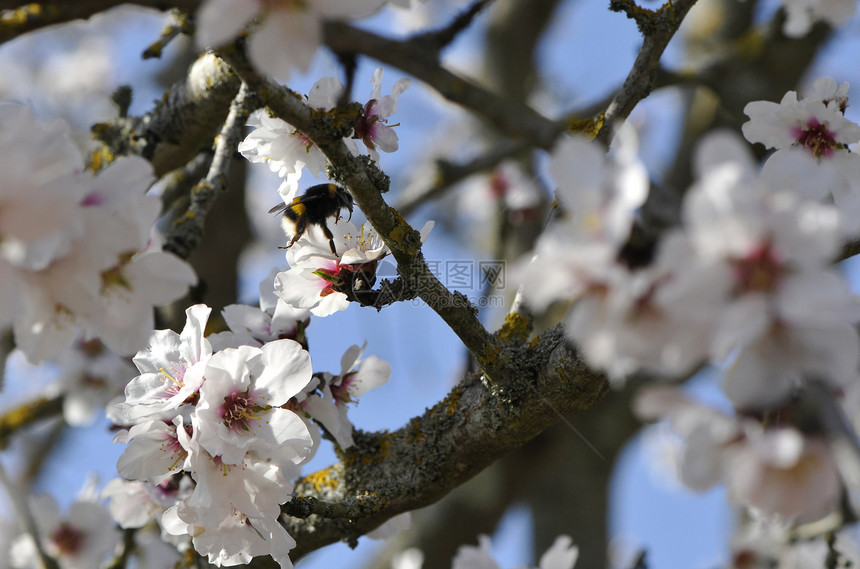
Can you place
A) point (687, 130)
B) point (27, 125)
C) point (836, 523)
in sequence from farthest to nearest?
point (687, 130) → point (836, 523) → point (27, 125)

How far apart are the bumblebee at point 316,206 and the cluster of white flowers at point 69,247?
1.21 feet

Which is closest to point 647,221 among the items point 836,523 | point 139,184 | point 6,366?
point 139,184

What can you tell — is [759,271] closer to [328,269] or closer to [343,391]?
[328,269]

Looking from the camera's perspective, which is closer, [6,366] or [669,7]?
[669,7]

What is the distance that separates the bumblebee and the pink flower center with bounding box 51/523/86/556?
66.1 inches

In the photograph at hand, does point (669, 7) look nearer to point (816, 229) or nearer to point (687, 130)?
point (816, 229)

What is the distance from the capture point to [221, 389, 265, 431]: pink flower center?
128 centimetres

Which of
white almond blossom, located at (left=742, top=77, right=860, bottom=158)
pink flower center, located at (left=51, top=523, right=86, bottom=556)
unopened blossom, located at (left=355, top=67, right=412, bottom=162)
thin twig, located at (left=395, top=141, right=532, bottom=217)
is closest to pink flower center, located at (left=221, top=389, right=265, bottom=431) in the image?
unopened blossom, located at (left=355, top=67, right=412, bottom=162)

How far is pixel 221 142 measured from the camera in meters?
1.78

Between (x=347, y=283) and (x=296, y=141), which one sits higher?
(x=296, y=141)

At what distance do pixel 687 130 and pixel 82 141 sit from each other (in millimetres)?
3442

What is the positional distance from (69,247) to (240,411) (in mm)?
530

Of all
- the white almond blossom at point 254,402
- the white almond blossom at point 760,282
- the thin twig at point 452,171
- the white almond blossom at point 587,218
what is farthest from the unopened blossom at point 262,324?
the thin twig at point 452,171

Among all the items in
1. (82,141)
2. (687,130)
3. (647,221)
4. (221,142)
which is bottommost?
(687,130)
